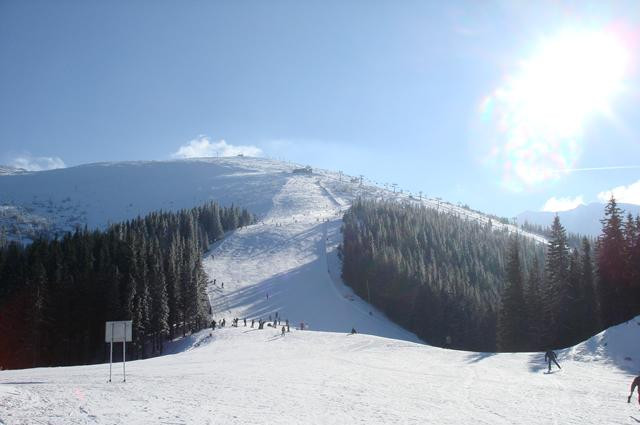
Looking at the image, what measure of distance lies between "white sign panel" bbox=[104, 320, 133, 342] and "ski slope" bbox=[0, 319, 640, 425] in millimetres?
2046

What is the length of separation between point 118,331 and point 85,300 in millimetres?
36256

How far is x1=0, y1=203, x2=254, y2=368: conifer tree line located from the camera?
51750 mm

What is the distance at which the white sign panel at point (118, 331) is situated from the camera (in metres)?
24.7

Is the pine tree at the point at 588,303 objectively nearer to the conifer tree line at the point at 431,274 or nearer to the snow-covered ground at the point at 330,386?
the conifer tree line at the point at 431,274

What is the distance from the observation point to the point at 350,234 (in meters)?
131

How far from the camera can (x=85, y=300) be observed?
185 ft

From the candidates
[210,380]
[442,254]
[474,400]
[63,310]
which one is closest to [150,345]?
[63,310]

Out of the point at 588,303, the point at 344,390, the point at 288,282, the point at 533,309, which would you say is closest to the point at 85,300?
the point at 344,390

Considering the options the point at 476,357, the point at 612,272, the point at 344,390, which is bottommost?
the point at 476,357

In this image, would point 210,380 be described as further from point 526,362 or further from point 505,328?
point 505,328

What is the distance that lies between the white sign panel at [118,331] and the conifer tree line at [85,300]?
98.3 feet

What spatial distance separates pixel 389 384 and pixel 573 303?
34334mm

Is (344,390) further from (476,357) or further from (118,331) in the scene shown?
(476,357)

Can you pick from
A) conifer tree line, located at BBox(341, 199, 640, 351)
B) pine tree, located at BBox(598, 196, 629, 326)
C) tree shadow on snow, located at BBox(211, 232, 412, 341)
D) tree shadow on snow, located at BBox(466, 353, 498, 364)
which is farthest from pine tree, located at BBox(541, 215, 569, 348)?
tree shadow on snow, located at BBox(211, 232, 412, 341)
